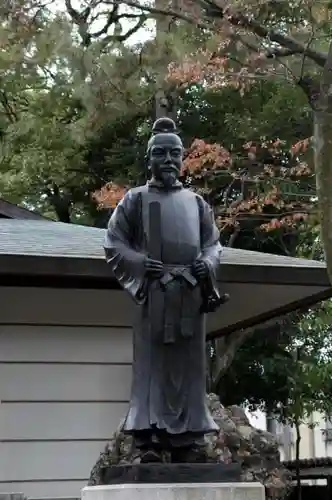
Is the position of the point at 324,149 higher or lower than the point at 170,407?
higher

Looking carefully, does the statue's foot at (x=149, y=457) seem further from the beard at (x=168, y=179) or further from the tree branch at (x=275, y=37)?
the tree branch at (x=275, y=37)

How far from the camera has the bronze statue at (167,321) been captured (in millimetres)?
5332

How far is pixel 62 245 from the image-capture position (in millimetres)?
9352

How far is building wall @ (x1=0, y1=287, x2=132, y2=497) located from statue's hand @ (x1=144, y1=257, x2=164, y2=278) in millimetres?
A: 3908

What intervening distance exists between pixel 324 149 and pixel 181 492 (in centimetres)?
530

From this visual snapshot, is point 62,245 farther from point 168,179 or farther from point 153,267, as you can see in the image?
point 153,267

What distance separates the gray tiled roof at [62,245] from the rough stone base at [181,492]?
3711 millimetres

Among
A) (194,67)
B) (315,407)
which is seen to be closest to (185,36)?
(194,67)

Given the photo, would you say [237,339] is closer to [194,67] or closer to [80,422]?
[194,67]

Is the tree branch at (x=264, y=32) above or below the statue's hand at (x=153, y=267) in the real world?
above

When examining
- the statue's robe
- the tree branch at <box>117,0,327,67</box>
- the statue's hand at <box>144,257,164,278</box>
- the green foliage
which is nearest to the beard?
the statue's robe

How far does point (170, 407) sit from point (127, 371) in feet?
13.0

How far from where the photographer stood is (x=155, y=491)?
491 cm

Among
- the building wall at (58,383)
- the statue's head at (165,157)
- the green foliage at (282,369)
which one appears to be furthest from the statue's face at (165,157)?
the green foliage at (282,369)
